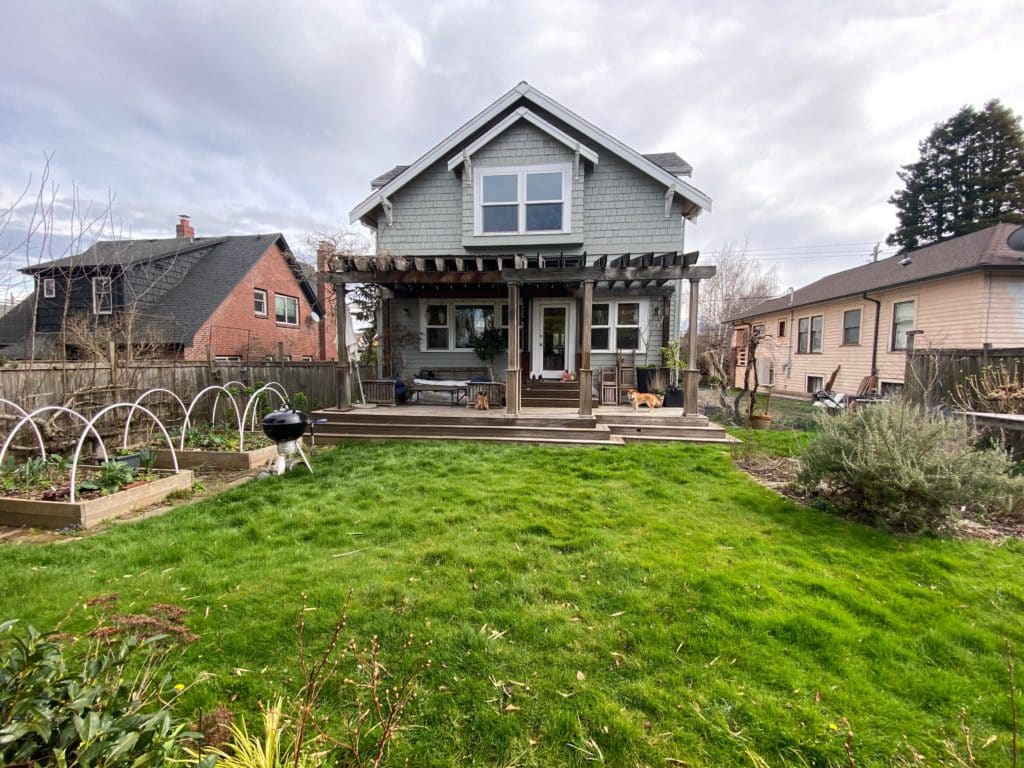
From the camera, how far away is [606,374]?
10523mm

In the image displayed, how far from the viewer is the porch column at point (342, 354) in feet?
28.0

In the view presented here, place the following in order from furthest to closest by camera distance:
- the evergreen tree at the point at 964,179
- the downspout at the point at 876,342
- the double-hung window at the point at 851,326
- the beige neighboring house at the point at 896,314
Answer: the evergreen tree at the point at 964,179 < the double-hung window at the point at 851,326 < the downspout at the point at 876,342 < the beige neighboring house at the point at 896,314

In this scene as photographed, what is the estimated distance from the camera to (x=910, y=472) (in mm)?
3871

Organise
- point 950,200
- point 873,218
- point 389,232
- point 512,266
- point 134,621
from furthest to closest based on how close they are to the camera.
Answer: point 873,218
point 950,200
point 389,232
point 512,266
point 134,621

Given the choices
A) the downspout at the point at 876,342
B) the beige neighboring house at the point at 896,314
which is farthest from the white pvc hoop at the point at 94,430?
the downspout at the point at 876,342

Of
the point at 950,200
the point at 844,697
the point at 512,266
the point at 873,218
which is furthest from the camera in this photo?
the point at 873,218

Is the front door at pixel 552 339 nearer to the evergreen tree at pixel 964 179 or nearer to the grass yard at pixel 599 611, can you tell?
the grass yard at pixel 599 611

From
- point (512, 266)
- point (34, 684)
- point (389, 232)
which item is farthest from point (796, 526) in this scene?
point (389, 232)

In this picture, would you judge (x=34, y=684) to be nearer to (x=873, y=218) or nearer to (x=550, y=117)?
(x=550, y=117)

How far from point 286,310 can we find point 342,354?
15750 millimetres

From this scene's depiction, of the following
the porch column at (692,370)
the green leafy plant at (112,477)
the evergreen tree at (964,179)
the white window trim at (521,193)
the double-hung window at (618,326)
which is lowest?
the green leafy plant at (112,477)

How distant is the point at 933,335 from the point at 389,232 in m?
15.6

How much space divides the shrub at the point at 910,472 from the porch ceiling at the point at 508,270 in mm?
4203

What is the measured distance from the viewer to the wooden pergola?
7.83 meters
